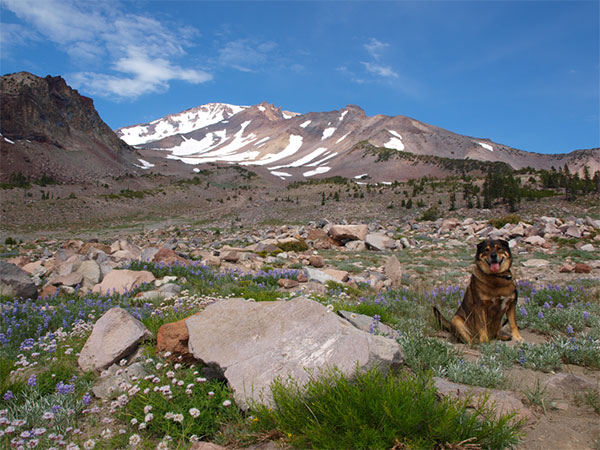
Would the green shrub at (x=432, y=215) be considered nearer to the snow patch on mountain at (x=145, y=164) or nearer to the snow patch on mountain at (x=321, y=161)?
the snow patch on mountain at (x=145, y=164)

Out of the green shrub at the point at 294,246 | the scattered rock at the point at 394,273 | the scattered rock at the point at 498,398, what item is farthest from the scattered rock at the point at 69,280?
the scattered rock at the point at 498,398

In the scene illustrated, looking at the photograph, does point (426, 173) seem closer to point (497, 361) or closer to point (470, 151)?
point (470, 151)

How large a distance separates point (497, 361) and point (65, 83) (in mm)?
83927

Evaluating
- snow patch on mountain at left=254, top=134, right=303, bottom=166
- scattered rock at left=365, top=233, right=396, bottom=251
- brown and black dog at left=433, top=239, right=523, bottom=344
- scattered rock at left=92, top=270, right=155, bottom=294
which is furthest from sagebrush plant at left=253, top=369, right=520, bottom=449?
snow patch on mountain at left=254, top=134, right=303, bottom=166

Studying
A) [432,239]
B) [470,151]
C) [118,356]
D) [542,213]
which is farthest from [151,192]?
[470,151]

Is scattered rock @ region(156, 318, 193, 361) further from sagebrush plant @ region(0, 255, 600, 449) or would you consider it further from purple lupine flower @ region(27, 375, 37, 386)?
purple lupine flower @ region(27, 375, 37, 386)

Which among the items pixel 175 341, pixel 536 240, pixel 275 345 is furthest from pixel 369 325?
pixel 536 240

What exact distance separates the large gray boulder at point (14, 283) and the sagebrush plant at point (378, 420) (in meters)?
6.33

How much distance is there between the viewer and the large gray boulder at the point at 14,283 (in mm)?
6188

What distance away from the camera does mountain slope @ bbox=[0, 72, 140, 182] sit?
4919 centimetres

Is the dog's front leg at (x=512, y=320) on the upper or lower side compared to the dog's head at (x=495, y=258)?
lower

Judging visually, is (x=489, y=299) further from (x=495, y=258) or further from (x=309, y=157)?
(x=309, y=157)

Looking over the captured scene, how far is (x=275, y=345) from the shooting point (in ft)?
9.28

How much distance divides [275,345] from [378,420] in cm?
108
